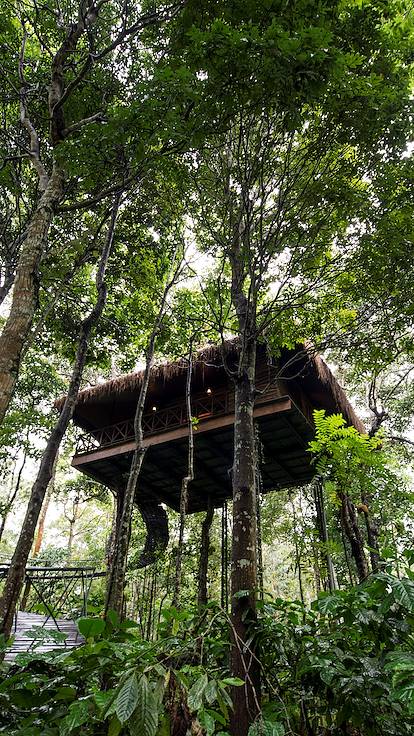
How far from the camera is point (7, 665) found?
1.65m

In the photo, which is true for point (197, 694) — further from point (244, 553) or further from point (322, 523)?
point (322, 523)

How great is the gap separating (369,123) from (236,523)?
362cm

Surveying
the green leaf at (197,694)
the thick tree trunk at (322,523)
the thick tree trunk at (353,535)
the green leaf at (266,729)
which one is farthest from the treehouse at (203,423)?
the green leaf at (197,694)

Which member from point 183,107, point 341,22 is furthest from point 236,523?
point 341,22

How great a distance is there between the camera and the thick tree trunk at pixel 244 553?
258cm

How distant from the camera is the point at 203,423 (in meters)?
9.48

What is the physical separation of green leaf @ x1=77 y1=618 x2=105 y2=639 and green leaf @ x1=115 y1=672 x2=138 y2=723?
1.33ft

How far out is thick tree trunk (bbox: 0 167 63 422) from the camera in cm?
323

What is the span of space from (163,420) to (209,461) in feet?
5.27

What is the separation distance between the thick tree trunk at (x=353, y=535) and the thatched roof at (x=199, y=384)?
2.71 m

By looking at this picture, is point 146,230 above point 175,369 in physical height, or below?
above

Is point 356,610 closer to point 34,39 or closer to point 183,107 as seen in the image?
point 183,107

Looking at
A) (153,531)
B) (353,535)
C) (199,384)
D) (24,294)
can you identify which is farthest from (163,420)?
(24,294)

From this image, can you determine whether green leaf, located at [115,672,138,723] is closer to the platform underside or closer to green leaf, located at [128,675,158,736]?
green leaf, located at [128,675,158,736]
